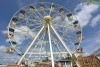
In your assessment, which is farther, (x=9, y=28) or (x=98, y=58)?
(x=98, y=58)

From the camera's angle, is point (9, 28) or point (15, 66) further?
point (9, 28)

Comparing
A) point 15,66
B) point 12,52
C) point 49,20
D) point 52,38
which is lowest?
point 15,66

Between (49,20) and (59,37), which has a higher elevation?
(49,20)

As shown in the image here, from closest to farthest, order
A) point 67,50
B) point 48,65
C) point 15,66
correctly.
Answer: point 15,66, point 67,50, point 48,65

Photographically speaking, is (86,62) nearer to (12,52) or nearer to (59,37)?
(59,37)

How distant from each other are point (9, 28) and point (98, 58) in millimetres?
38227

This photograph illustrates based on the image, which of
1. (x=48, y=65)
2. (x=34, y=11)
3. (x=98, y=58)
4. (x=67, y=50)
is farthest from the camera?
(x=98, y=58)

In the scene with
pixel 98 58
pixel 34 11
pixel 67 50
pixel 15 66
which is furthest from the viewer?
pixel 98 58

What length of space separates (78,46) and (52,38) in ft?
24.9

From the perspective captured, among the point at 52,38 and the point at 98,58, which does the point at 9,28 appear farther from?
the point at 98,58

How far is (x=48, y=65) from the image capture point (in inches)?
3125

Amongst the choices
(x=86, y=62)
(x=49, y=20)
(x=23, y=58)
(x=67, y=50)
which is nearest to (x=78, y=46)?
(x=67, y=50)

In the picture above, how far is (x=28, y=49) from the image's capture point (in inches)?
2335

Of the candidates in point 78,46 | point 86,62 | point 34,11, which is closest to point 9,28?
point 34,11
